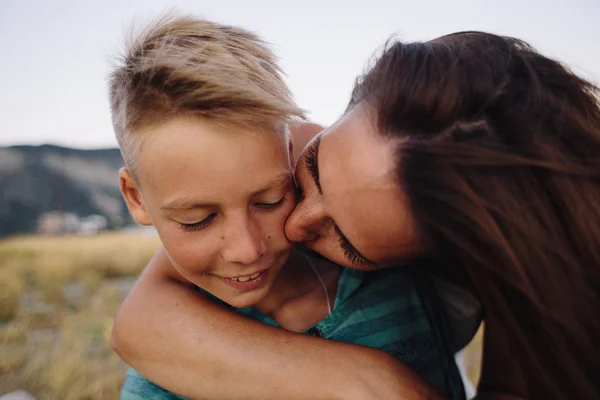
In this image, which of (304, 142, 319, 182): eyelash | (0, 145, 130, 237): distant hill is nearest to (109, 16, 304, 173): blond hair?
(304, 142, 319, 182): eyelash

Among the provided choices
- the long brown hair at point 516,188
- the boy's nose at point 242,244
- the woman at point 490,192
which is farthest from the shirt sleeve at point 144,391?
the long brown hair at point 516,188

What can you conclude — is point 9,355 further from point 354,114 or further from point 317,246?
point 354,114

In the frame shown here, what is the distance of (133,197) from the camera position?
1.69 metres

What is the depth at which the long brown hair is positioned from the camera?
1.17 m

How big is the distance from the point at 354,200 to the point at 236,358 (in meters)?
0.55

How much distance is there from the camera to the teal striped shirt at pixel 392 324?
5.54 ft

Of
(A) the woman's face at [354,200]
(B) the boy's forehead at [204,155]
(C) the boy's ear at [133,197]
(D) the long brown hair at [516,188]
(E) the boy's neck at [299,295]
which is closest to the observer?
(D) the long brown hair at [516,188]

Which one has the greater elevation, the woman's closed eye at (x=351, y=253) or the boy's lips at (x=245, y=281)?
the woman's closed eye at (x=351, y=253)

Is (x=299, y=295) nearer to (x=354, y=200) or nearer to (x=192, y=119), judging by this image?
(x=354, y=200)

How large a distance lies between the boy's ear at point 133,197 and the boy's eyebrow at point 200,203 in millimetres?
213

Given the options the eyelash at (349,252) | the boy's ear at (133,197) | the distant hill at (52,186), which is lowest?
the distant hill at (52,186)

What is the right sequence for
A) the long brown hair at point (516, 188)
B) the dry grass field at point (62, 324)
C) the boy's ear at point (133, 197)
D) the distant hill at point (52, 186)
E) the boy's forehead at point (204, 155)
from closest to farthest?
the long brown hair at point (516, 188) < the boy's forehead at point (204, 155) < the boy's ear at point (133, 197) < the dry grass field at point (62, 324) < the distant hill at point (52, 186)

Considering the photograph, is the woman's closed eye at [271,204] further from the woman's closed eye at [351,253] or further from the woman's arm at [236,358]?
the woman's arm at [236,358]

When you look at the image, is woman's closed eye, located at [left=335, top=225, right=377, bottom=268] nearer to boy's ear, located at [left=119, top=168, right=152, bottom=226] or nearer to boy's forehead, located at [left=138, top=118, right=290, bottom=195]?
boy's forehead, located at [left=138, top=118, right=290, bottom=195]
